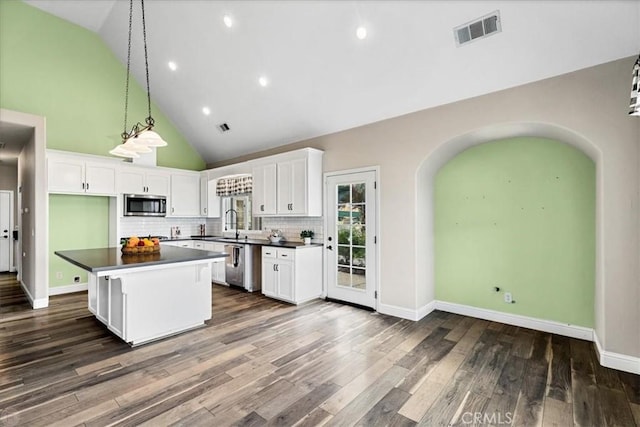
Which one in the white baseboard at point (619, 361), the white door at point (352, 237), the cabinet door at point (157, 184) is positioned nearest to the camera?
the white baseboard at point (619, 361)

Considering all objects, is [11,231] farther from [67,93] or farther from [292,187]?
[292,187]

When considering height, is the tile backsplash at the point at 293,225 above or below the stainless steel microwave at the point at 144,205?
below

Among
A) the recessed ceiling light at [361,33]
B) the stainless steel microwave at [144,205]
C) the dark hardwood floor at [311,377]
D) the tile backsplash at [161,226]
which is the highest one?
the recessed ceiling light at [361,33]

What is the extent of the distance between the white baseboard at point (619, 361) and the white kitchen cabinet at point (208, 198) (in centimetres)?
645

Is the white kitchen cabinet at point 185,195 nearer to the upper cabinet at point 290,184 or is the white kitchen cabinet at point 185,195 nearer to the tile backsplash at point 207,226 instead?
the tile backsplash at point 207,226

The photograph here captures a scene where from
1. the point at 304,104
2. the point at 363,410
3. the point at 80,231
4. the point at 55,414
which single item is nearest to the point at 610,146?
the point at 363,410

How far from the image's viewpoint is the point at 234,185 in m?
6.57

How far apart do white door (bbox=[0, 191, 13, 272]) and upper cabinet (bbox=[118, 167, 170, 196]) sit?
12.9 feet

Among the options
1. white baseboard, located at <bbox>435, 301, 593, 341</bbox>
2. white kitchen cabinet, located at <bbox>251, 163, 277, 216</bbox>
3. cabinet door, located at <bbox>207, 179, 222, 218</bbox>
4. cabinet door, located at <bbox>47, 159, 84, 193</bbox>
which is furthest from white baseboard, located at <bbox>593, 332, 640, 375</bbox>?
cabinet door, located at <bbox>47, 159, 84, 193</bbox>

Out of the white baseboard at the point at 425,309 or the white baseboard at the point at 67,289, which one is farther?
the white baseboard at the point at 67,289

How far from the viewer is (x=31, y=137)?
15.4 ft

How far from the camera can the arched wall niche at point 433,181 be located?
2.96m

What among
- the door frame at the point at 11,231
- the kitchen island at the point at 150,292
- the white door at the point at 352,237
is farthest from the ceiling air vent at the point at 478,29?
the door frame at the point at 11,231

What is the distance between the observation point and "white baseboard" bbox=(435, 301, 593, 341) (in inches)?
133
